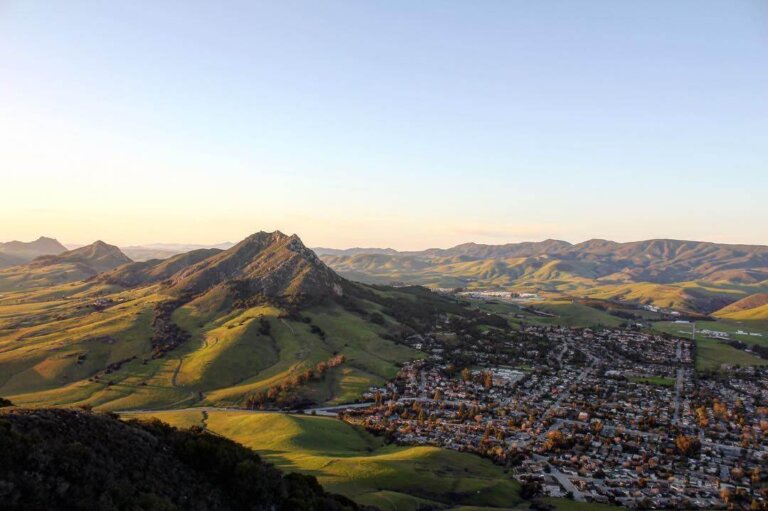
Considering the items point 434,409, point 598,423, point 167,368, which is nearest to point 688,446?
point 598,423

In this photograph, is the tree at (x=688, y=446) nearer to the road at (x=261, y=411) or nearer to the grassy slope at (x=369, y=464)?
the grassy slope at (x=369, y=464)

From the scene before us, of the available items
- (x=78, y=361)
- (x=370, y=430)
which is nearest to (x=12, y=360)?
(x=78, y=361)

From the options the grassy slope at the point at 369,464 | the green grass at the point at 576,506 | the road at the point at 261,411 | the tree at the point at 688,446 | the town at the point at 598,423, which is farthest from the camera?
the road at the point at 261,411

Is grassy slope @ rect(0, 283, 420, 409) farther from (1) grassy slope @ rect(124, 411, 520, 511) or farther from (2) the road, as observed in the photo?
(1) grassy slope @ rect(124, 411, 520, 511)

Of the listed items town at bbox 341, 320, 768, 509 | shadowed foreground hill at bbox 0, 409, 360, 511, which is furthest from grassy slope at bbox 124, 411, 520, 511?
shadowed foreground hill at bbox 0, 409, 360, 511

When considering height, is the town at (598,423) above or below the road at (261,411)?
above

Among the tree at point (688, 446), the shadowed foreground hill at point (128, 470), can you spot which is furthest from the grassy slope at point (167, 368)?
the shadowed foreground hill at point (128, 470)
